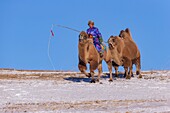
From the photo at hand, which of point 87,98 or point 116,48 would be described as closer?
point 87,98

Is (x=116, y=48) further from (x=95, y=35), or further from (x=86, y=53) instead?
(x=86, y=53)

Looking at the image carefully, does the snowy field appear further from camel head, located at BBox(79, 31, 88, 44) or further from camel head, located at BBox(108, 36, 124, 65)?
camel head, located at BBox(108, 36, 124, 65)

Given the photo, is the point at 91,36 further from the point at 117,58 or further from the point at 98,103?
the point at 98,103

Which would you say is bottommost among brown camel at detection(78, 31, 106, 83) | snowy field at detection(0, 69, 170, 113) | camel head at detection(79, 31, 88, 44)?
snowy field at detection(0, 69, 170, 113)

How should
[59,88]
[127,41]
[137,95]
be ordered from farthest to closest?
1. [127,41]
2. [59,88]
3. [137,95]

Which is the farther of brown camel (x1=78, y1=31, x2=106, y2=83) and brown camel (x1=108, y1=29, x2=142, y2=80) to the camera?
brown camel (x1=108, y1=29, x2=142, y2=80)

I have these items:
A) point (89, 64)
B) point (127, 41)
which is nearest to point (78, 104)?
point (89, 64)

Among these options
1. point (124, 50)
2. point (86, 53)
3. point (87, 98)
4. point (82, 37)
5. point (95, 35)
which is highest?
point (95, 35)

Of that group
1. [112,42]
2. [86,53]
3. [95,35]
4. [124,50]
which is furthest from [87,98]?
[124,50]

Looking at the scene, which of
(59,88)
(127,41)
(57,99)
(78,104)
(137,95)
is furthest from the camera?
(127,41)

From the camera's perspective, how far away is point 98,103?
39.2 ft

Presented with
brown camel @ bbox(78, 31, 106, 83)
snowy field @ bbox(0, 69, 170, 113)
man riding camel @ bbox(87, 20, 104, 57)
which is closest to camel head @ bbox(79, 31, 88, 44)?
brown camel @ bbox(78, 31, 106, 83)

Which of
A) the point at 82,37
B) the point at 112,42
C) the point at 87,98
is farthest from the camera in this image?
the point at 112,42

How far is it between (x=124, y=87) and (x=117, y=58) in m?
4.04
